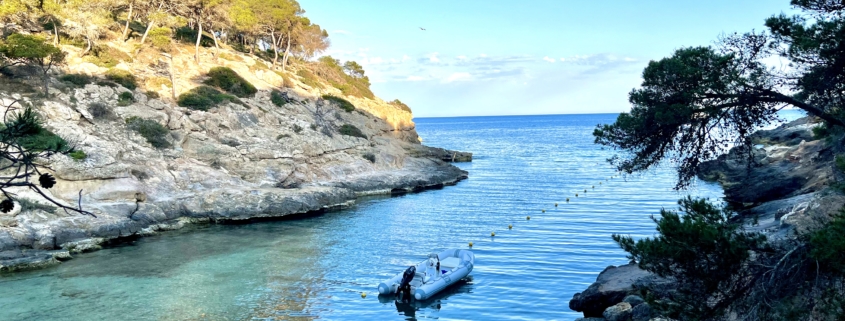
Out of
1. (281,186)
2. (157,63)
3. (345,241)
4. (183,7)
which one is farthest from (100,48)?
(345,241)

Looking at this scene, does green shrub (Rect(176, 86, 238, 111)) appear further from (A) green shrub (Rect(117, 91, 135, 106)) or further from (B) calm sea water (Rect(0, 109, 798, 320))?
(B) calm sea water (Rect(0, 109, 798, 320))

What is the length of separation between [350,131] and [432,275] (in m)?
35.5

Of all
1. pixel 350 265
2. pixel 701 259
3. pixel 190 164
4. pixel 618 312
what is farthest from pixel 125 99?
pixel 701 259

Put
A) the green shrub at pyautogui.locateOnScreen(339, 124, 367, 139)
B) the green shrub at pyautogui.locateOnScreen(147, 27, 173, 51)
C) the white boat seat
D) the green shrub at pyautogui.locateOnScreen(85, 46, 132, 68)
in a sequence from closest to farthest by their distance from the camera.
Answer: the white boat seat, the green shrub at pyautogui.locateOnScreen(85, 46, 132, 68), the green shrub at pyautogui.locateOnScreen(147, 27, 173, 51), the green shrub at pyautogui.locateOnScreen(339, 124, 367, 139)

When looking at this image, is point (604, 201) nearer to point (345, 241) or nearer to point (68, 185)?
point (345, 241)

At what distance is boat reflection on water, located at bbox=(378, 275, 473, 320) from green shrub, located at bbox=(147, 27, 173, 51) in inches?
1720

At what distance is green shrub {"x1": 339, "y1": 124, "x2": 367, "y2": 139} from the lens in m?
57.6

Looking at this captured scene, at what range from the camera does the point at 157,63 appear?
5544 cm

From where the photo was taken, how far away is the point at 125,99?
45.2 meters

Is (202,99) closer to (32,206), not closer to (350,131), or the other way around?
(350,131)

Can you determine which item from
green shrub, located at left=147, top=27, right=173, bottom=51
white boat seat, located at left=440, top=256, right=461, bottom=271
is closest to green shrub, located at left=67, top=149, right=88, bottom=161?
white boat seat, located at left=440, top=256, right=461, bottom=271

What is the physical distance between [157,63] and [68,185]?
81.3ft

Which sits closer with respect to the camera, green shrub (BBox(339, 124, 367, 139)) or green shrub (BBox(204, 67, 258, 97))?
green shrub (BBox(204, 67, 258, 97))

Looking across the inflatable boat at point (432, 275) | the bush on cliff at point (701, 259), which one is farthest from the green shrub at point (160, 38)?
the bush on cliff at point (701, 259)
